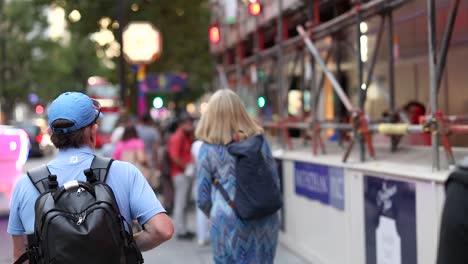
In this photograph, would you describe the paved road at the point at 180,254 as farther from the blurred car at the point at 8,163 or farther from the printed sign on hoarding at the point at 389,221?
the blurred car at the point at 8,163

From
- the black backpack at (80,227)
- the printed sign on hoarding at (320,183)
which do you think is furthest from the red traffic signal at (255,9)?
the black backpack at (80,227)

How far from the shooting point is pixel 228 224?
4.75 meters

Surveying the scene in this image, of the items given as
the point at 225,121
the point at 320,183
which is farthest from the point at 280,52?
the point at 225,121

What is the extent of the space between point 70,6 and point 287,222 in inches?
447

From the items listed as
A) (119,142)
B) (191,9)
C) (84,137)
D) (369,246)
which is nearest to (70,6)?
(191,9)

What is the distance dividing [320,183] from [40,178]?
4.69m

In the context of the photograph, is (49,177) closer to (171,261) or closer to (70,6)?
(171,261)

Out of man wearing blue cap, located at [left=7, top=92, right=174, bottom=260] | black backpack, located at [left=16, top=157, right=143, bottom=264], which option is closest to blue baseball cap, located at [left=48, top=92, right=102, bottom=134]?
man wearing blue cap, located at [left=7, top=92, right=174, bottom=260]

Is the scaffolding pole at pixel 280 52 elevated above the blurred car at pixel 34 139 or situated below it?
above

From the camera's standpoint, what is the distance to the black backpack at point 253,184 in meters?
4.60

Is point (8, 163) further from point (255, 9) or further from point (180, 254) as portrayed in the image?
point (255, 9)

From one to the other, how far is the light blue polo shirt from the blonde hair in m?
2.05

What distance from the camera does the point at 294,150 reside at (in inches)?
360

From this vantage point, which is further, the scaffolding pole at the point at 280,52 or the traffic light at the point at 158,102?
the traffic light at the point at 158,102
